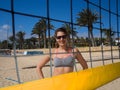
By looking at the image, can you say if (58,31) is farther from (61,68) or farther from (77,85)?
(77,85)

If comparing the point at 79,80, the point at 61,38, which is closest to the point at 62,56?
the point at 61,38

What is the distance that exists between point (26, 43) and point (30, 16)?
255 cm

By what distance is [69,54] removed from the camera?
3.49 metres

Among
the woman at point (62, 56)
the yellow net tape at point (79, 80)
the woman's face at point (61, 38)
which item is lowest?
the yellow net tape at point (79, 80)

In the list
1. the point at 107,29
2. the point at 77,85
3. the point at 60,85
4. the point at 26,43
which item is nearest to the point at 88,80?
the point at 77,85

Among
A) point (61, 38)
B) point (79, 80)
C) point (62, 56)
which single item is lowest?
point (79, 80)

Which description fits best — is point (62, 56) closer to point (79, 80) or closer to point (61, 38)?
point (61, 38)

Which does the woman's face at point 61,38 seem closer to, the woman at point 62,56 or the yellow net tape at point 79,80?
the woman at point 62,56

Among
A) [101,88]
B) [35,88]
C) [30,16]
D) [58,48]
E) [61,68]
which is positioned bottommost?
[101,88]

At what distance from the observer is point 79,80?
199 inches

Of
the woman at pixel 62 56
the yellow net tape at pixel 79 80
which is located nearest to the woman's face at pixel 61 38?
the woman at pixel 62 56

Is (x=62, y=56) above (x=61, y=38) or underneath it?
underneath

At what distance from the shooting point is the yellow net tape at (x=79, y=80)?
12.2 feet

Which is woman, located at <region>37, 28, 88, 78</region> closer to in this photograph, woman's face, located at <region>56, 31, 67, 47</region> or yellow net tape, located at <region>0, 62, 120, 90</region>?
woman's face, located at <region>56, 31, 67, 47</region>
